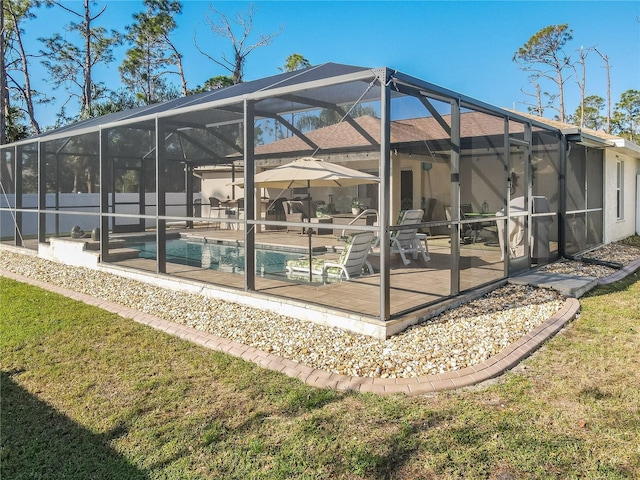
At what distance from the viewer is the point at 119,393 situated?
3674 millimetres

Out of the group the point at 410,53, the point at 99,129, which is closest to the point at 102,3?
the point at 410,53

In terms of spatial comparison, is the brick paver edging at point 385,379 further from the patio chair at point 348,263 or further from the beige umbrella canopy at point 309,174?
the beige umbrella canopy at point 309,174

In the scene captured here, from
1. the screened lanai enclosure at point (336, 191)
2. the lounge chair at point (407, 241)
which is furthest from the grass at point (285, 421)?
the lounge chair at point (407, 241)

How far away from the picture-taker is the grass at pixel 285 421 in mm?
2686

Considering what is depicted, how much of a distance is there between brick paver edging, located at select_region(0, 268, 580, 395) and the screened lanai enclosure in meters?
1.05

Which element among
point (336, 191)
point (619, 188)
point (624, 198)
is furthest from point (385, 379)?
point (624, 198)

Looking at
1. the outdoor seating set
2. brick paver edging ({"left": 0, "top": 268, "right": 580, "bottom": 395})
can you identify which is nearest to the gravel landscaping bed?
brick paver edging ({"left": 0, "top": 268, "right": 580, "bottom": 395})

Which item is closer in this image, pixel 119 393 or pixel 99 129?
pixel 119 393

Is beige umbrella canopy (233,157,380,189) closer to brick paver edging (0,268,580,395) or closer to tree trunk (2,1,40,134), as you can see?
brick paver edging (0,268,580,395)

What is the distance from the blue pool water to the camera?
904 cm

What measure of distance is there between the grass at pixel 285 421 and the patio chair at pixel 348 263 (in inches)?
112

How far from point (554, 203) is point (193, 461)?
352 inches

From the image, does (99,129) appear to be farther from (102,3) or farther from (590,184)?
(102,3)

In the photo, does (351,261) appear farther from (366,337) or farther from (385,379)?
(385,379)
